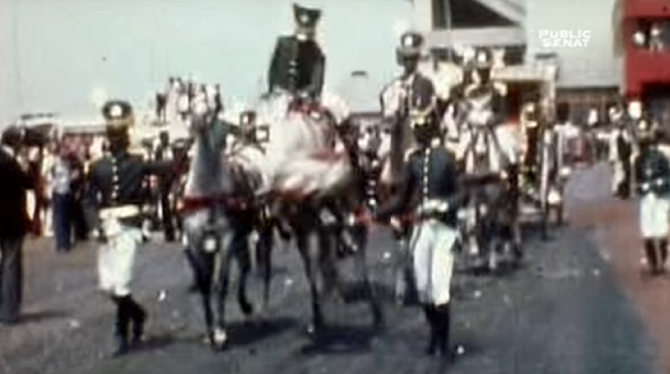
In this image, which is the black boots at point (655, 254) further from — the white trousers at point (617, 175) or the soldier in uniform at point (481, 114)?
the soldier in uniform at point (481, 114)

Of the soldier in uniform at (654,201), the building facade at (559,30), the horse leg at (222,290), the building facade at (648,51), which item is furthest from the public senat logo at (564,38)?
the soldier in uniform at (654,201)

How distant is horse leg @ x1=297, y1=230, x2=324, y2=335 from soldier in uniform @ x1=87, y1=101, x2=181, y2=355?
66 cm

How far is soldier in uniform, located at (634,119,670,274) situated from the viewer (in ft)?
38.6

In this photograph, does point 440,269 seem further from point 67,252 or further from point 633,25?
point 67,252

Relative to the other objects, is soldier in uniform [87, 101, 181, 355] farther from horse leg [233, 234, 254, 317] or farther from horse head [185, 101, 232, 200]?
horse leg [233, 234, 254, 317]

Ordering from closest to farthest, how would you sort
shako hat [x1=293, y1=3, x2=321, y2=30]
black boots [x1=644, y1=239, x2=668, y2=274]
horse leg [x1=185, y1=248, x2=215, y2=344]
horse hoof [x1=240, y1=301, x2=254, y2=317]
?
shako hat [x1=293, y1=3, x2=321, y2=30]
horse leg [x1=185, y1=248, x2=215, y2=344]
horse hoof [x1=240, y1=301, x2=254, y2=317]
black boots [x1=644, y1=239, x2=668, y2=274]

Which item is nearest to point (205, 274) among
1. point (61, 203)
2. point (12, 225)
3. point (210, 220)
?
point (210, 220)

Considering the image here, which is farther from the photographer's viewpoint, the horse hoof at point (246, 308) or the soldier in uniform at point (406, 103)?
the horse hoof at point (246, 308)

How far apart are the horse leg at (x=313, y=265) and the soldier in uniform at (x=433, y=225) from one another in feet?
2.08

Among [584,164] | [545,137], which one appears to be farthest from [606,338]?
[545,137]

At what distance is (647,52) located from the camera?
26.7 ft

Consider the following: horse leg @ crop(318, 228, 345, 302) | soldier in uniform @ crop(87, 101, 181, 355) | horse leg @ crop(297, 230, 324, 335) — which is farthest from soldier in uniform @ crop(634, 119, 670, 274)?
soldier in uniform @ crop(87, 101, 181, 355)

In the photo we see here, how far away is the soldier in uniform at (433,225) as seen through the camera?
8.51 metres

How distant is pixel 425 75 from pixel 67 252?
3.46 m
